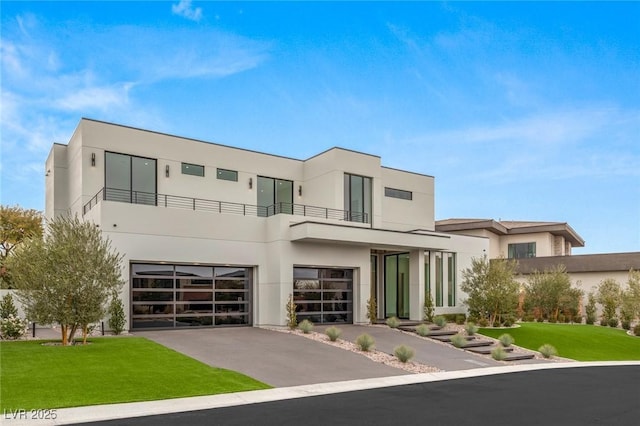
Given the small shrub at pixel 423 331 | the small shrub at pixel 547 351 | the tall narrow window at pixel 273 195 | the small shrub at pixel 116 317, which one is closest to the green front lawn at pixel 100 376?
the small shrub at pixel 116 317

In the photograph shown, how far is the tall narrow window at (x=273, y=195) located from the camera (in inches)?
1026

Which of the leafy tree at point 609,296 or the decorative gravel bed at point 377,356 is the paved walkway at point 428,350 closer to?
the decorative gravel bed at point 377,356

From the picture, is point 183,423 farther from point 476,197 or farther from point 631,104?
point 476,197

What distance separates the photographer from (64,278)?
14992 mm

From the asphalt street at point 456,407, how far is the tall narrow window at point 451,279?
13.8 metres

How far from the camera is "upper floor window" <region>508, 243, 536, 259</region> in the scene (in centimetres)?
4383

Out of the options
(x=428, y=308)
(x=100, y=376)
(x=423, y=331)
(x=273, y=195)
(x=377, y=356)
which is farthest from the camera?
(x=273, y=195)

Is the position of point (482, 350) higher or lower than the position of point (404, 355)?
lower

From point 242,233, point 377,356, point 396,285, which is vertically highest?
point 242,233

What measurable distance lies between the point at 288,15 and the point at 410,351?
11831mm

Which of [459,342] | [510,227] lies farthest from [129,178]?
[510,227]

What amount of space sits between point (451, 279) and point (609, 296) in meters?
11.9

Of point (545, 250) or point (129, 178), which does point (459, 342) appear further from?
point (545, 250)

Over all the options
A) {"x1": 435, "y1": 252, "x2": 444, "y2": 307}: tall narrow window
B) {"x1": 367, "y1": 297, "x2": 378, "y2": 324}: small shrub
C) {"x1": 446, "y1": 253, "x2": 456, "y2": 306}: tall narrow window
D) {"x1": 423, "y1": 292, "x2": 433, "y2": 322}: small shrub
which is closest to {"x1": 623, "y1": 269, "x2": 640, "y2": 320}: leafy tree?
{"x1": 446, "y1": 253, "x2": 456, "y2": 306}: tall narrow window
